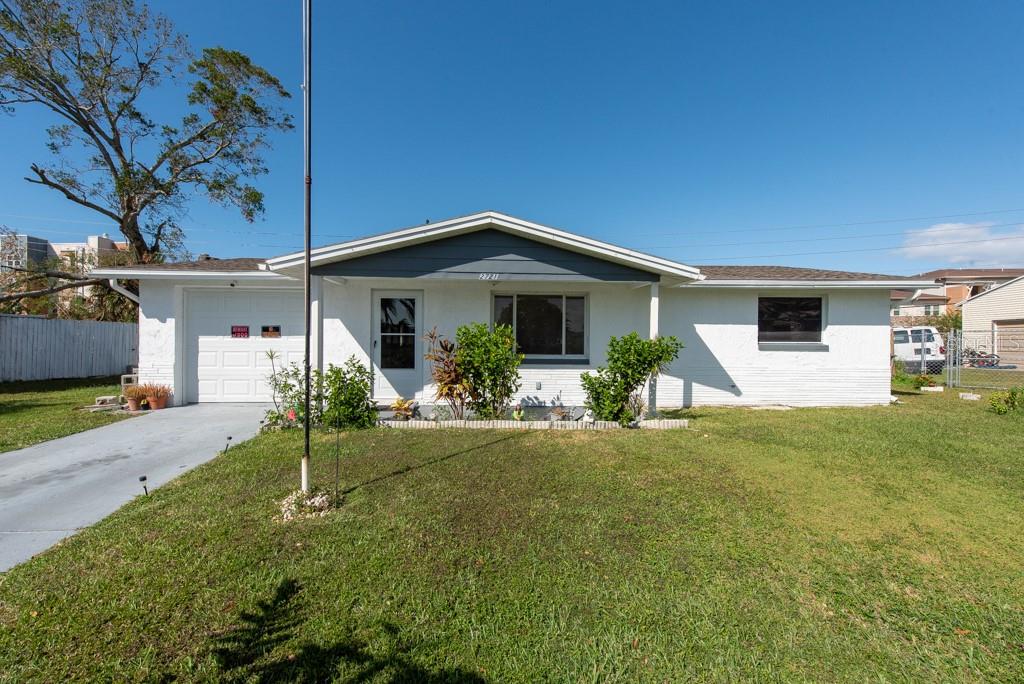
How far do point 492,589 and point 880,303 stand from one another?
1085cm

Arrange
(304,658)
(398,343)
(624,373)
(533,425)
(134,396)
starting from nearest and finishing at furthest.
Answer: (304,658)
(533,425)
(624,373)
(134,396)
(398,343)

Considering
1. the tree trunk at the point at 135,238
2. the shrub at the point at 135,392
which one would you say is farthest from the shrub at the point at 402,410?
the tree trunk at the point at 135,238

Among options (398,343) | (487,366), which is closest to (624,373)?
(487,366)

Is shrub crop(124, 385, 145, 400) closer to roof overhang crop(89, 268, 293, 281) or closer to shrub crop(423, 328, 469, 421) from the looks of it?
roof overhang crop(89, 268, 293, 281)

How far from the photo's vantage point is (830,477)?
4.83m

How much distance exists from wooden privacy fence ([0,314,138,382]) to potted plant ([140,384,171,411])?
883cm

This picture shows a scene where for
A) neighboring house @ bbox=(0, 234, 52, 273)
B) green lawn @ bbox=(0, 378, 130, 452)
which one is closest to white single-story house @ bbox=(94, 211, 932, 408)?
green lawn @ bbox=(0, 378, 130, 452)

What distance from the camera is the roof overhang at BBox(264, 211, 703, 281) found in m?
7.29

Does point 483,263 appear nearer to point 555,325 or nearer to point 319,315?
point 555,325

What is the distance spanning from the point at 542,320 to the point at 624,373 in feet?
7.76

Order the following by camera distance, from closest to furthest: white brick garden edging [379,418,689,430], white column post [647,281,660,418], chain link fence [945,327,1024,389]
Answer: white brick garden edging [379,418,689,430] < white column post [647,281,660,418] < chain link fence [945,327,1024,389]

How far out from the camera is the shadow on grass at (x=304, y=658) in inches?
79.0

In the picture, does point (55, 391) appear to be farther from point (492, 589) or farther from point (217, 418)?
point (492, 589)

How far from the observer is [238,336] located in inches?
356
